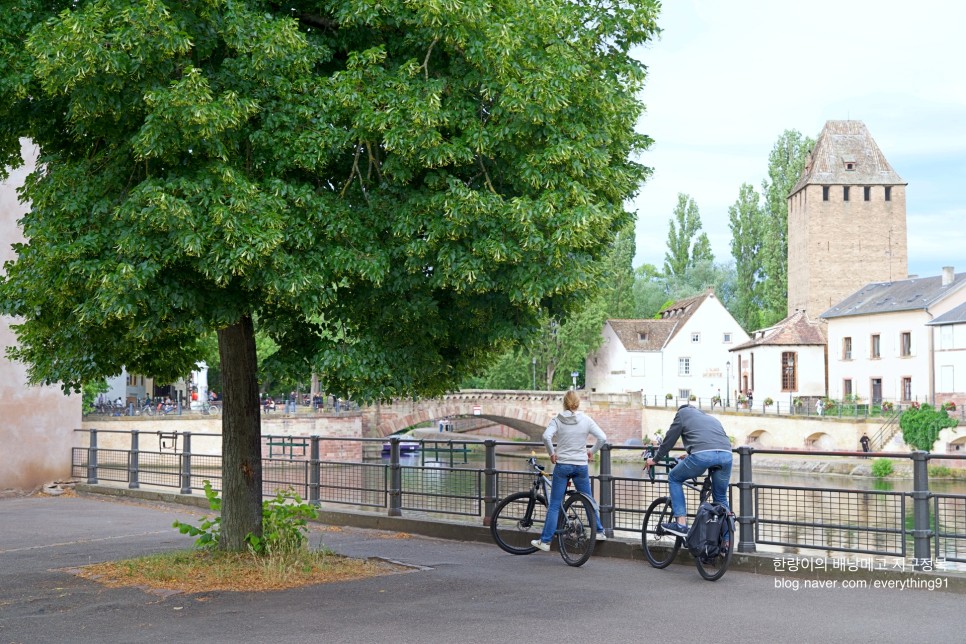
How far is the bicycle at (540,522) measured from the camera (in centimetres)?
1058

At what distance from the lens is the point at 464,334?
10.2 metres

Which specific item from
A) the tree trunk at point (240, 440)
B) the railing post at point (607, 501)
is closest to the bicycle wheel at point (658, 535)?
the railing post at point (607, 501)

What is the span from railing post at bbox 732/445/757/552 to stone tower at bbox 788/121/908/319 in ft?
226

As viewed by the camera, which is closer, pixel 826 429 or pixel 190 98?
pixel 190 98

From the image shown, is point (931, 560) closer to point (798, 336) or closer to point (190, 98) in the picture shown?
point (190, 98)

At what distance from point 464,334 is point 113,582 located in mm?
3914

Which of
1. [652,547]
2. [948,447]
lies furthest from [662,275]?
[652,547]

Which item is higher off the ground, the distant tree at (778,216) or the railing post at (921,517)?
the distant tree at (778,216)

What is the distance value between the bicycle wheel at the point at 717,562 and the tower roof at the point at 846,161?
72292 mm

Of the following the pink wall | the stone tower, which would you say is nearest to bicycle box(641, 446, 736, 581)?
the pink wall

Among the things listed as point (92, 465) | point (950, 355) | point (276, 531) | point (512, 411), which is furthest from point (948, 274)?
point (276, 531)

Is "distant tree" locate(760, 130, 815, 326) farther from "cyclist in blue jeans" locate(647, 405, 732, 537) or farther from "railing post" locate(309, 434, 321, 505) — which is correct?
"cyclist in blue jeans" locate(647, 405, 732, 537)

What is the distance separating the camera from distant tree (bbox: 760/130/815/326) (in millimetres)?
82312

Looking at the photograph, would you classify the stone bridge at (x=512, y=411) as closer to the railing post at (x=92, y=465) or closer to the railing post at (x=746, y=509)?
the railing post at (x=92, y=465)
